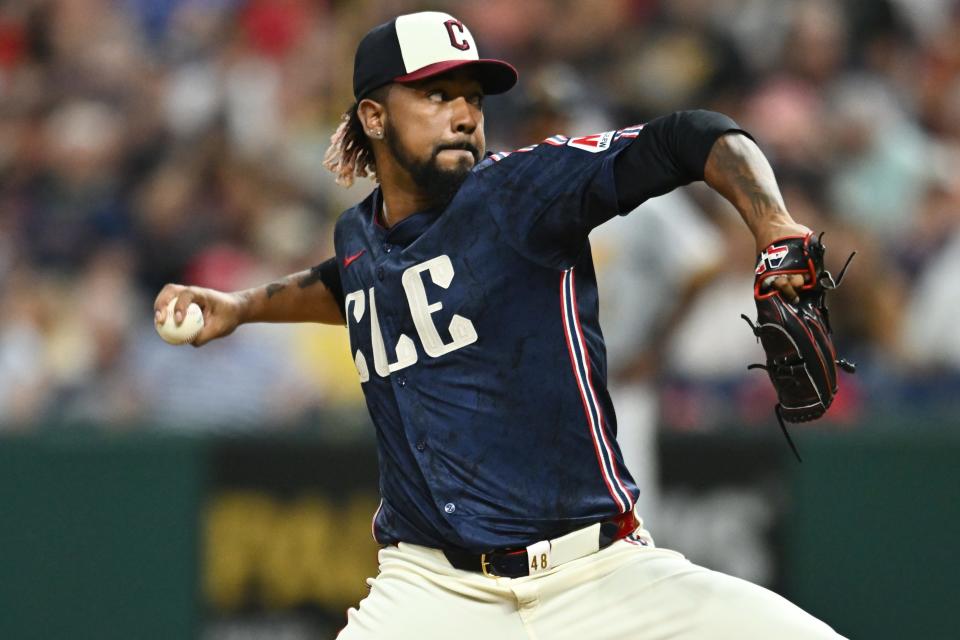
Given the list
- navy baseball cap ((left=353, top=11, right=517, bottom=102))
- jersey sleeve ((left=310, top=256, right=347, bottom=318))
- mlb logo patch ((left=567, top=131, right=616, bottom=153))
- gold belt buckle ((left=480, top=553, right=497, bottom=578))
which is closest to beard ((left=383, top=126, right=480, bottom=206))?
navy baseball cap ((left=353, top=11, right=517, bottom=102))

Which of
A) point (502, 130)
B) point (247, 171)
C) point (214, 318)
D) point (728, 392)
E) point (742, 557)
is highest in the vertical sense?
point (247, 171)

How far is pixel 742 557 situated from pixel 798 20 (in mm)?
3504

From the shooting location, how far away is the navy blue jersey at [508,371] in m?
3.48

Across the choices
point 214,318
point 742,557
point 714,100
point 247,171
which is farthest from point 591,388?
point 247,171

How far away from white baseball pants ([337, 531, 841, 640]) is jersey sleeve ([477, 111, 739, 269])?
0.74 m

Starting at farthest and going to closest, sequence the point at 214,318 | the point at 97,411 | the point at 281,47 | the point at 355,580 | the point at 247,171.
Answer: the point at 281,47
the point at 247,171
the point at 97,411
the point at 355,580
the point at 214,318

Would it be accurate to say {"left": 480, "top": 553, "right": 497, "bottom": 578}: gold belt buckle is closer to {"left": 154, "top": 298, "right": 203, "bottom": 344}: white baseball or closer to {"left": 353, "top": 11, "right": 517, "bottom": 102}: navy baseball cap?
{"left": 154, "top": 298, "right": 203, "bottom": 344}: white baseball

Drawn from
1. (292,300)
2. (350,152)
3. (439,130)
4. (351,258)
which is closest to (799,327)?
(439,130)

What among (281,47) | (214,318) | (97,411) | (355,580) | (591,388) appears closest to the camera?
(591,388)

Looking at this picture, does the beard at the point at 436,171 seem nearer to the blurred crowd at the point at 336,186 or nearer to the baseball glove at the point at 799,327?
the baseball glove at the point at 799,327

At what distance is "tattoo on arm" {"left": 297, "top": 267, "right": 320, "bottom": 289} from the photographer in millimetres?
4246

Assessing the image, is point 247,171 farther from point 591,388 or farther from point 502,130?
point 591,388

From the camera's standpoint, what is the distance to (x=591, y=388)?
354cm

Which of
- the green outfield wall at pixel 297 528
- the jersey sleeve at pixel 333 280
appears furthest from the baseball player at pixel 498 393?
the green outfield wall at pixel 297 528
